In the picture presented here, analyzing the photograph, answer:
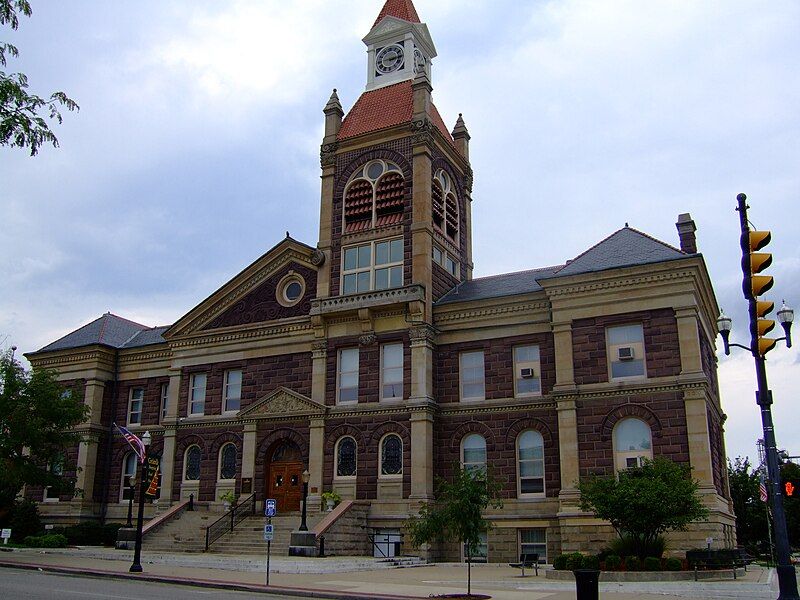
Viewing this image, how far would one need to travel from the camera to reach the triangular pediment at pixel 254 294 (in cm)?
3962

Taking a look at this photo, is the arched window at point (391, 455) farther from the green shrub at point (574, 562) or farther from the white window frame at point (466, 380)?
the green shrub at point (574, 562)

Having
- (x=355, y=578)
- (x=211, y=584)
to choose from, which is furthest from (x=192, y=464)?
(x=211, y=584)

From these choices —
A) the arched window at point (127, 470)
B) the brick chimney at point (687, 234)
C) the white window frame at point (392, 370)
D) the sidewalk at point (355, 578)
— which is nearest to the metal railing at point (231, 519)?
the sidewalk at point (355, 578)

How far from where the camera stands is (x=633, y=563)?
2470 centimetres

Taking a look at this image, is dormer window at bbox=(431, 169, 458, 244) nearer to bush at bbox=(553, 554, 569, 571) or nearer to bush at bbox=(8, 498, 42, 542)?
bush at bbox=(553, 554, 569, 571)

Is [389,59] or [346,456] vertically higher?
[389,59]

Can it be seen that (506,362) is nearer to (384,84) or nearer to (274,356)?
(274,356)

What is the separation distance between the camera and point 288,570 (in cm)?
2627

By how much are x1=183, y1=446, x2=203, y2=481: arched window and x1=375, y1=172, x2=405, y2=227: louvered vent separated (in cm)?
1456

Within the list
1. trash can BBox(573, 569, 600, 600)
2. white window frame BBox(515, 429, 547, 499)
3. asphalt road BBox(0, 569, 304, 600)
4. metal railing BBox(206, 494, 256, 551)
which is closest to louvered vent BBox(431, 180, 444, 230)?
white window frame BBox(515, 429, 547, 499)

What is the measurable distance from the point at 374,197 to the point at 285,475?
13.8 m

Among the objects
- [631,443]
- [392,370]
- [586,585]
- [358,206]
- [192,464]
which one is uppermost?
[358,206]

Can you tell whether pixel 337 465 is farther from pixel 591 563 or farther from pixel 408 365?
pixel 591 563

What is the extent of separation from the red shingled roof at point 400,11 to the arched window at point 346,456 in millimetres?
23178
